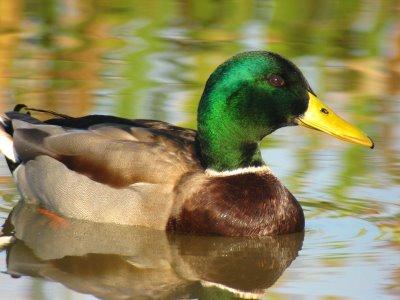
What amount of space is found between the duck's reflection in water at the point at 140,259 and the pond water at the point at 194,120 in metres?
0.01

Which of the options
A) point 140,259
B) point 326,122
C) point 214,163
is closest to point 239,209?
point 214,163

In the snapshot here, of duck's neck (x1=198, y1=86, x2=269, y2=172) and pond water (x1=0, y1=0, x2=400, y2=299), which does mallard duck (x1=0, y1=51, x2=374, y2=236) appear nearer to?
duck's neck (x1=198, y1=86, x2=269, y2=172)

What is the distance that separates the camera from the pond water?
8156 millimetres

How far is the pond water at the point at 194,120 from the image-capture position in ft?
26.8

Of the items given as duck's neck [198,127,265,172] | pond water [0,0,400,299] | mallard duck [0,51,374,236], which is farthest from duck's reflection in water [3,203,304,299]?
duck's neck [198,127,265,172]

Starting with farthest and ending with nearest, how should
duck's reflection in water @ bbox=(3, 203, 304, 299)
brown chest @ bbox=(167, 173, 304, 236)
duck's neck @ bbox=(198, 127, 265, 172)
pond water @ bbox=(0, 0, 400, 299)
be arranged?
duck's neck @ bbox=(198, 127, 265, 172), brown chest @ bbox=(167, 173, 304, 236), pond water @ bbox=(0, 0, 400, 299), duck's reflection in water @ bbox=(3, 203, 304, 299)

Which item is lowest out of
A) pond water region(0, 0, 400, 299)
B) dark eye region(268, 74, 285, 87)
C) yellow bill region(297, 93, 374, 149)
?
pond water region(0, 0, 400, 299)

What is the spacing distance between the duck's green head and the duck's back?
291 millimetres

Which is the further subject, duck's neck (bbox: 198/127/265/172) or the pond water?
duck's neck (bbox: 198/127/265/172)

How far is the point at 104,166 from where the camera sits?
950 cm

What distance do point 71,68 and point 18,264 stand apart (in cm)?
532

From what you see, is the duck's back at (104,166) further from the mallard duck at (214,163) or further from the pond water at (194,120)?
the pond water at (194,120)

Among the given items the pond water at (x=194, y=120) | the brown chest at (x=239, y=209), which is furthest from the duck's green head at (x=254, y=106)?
the pond water at (x=194, y=120)

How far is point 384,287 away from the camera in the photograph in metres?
7.85
